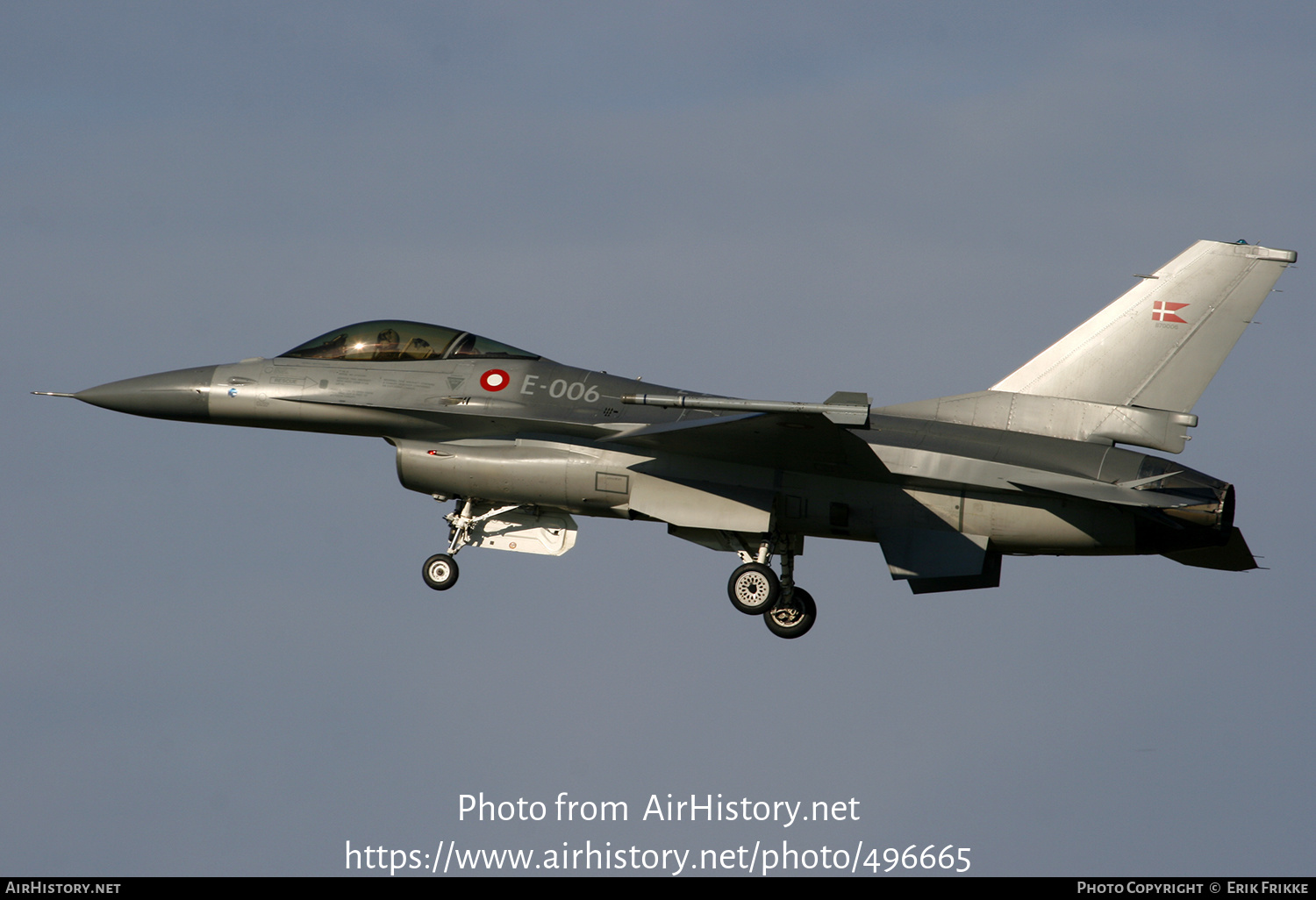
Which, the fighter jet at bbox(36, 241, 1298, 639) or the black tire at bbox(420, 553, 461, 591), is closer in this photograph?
the fighter jet at bbox(36, 241, 1298, 639)

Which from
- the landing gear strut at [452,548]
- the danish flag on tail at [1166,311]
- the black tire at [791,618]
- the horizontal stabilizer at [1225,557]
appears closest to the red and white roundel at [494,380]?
the landing gear strut at [452,548]

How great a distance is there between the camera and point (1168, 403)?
1775 cm

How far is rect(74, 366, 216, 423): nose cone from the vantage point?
20.0 meters

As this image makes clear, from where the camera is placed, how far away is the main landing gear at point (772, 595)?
18.8 meters

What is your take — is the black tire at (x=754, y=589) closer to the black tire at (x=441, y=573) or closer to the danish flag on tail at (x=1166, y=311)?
the black tire at (x=441, y=573)

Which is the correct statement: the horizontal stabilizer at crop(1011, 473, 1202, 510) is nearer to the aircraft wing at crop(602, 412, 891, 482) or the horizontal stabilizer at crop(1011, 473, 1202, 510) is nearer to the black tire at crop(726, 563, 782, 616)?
the aircraft wing at crop(602, 412, 891, 482)

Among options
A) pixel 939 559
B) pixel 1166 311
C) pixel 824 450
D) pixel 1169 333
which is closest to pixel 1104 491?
pixel 939 559

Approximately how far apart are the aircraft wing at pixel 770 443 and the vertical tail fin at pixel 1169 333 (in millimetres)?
2327

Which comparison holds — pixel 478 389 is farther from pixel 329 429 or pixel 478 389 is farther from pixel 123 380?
pixel 123 380

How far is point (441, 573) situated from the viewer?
1948cm

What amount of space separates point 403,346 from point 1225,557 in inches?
408

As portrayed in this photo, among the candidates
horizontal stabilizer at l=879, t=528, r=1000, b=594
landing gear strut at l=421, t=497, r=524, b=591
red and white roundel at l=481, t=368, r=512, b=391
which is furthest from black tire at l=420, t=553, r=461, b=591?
horizontal stabilizer at l=879, t=528, r=1000, b=594

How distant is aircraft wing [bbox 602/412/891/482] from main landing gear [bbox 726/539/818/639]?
4.31 feet

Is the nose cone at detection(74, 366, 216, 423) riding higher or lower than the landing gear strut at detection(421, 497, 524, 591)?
higher
